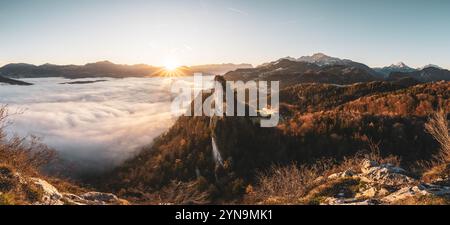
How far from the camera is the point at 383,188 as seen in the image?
16.8 metres

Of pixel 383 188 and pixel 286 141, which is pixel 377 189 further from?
pixel 286 141

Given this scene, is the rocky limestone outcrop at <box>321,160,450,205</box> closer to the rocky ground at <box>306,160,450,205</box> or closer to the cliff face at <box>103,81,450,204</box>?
the rocky ground at <box>306,160,450,205</box>

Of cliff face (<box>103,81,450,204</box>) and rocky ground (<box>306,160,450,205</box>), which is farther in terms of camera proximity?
cliff face (<box>103,81,450,204</box>)

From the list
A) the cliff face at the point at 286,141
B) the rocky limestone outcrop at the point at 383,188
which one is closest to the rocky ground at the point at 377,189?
the rocky limestone outcrop at the point at 383,188

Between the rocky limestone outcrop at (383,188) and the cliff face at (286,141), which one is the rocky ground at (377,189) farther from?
the cliff face at (286,141)

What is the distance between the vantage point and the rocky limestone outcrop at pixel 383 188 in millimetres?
14023

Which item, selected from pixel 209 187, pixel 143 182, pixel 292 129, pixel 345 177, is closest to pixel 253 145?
pixel 292 129

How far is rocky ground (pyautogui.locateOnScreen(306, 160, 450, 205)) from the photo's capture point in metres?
13.6

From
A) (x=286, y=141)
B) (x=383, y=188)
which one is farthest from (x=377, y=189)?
(x=286, y=141)

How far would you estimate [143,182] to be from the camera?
383ft

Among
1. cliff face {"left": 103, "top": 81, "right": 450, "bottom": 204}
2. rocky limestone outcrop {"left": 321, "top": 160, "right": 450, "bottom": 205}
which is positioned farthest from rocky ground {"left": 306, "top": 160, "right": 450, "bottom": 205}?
cliff face {"left": 103, "top": 81, "right": 450, "bottom": 204}
